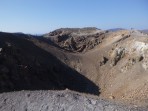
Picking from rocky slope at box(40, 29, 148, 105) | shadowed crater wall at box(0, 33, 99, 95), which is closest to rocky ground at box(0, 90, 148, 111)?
shadowed crater wall at box(0, 33, 99, 95)

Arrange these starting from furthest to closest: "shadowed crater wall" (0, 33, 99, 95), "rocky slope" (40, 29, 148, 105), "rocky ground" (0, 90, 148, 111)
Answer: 1. "rocky slope" (40, 29, 148, 105)
2. "shadowed crater wall" (0, 33, 99, 95)
3. "rocky ground" (0, 90, 148, 111)

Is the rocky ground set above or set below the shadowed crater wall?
above

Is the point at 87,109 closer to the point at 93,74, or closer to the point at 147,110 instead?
the point at 147,110

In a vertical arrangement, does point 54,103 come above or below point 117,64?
Result: above

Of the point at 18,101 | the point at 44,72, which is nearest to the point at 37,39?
the point at 44,72

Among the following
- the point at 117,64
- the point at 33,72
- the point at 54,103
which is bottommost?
the point at 117,64

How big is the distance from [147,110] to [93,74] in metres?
30.2

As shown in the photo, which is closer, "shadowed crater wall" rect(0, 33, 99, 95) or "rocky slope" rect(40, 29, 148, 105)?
"shadowed crater wall" rect(0, 33, 99, 95)

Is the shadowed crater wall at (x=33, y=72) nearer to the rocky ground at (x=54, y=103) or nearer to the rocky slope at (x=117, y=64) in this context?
the rocky slope at (x=117, y=64)

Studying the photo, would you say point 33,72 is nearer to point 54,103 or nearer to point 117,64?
point 117,64

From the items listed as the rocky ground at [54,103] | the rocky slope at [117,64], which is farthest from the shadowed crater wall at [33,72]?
the rocky ground at [54,103]

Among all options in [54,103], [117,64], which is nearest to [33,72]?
[117,64]

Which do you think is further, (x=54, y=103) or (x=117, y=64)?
(x=117, y=64)

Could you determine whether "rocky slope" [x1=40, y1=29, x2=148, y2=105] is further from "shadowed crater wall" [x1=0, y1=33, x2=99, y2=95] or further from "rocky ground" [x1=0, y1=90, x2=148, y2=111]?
"rocky ground" [x1=0, y1=90, x2=148, y2=111]
